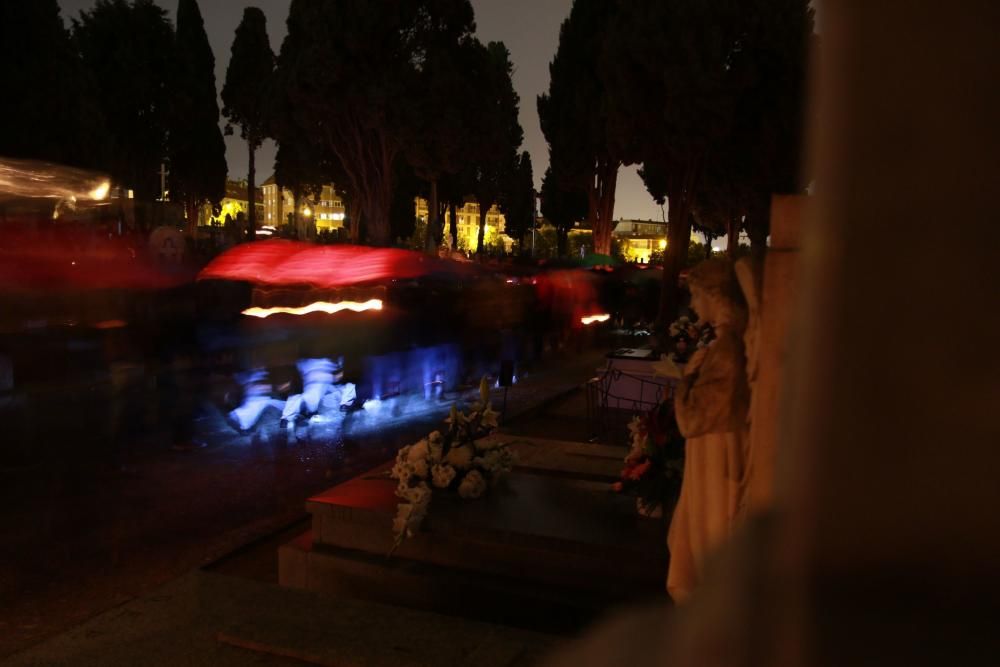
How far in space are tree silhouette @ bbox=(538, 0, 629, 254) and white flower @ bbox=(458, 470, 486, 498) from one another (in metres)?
27.7

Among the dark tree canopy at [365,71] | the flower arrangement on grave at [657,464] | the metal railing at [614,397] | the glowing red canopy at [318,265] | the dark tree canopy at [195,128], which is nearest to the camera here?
the flower arrangement on grave at [657,464]

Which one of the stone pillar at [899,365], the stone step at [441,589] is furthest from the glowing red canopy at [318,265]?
the stone pillar at [899,365]

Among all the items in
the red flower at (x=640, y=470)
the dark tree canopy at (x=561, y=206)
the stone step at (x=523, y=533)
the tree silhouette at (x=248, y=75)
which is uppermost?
the tree silhouette at (x=248, y=75)

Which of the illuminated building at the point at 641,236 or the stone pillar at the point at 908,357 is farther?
the illuminated building at the point at 641,236

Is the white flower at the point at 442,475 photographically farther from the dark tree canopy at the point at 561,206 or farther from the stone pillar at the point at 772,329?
the dark tree canopy at the point at 561,206

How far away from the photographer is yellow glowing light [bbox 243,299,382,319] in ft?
46.3

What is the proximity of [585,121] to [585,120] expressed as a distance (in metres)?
0.05

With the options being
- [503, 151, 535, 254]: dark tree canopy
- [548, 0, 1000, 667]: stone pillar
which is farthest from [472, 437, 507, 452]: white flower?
[503, 151, 535, 254]: dark tree canopy

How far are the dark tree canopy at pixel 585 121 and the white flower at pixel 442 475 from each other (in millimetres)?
27787

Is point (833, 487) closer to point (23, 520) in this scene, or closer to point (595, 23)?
point (23, 520)

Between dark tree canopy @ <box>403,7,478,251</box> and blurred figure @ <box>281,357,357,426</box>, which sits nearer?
blurred figure @ <box>281,357,357,426</box>

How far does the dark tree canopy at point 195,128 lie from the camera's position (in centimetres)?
4069

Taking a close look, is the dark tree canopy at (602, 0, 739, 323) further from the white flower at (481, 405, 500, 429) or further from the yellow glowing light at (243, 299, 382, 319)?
the white flower at (481, 405, 500, 429)

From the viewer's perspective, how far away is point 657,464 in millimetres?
5449
